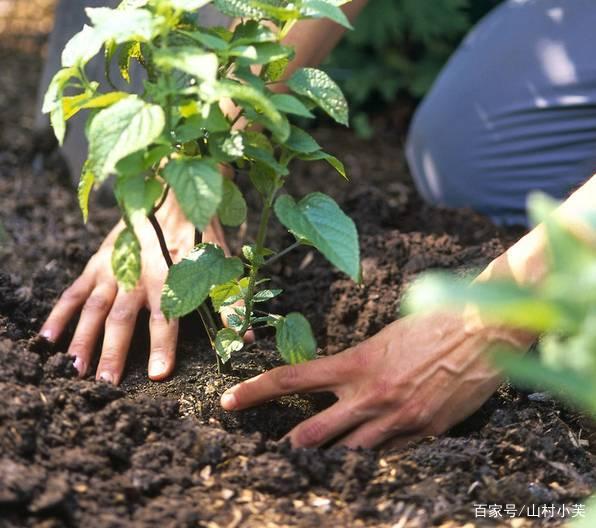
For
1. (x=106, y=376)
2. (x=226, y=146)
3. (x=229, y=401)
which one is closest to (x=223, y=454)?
(x=229, y=401)

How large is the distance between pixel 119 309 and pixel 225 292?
37 centimetres

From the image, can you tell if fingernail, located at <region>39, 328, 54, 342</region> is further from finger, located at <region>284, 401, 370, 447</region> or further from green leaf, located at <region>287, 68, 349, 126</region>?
green leaf, located at <region>287, 68, 349, 126</region>

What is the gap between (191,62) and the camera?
1.33 m

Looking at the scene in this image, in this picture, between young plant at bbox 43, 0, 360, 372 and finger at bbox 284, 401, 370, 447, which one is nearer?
young plant at bbox 43, 0, 360, 372

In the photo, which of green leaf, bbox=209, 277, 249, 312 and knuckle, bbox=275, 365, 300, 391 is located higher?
green leaf, bbox=209, 277, 249, 312

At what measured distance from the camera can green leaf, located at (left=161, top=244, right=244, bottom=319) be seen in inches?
61.7

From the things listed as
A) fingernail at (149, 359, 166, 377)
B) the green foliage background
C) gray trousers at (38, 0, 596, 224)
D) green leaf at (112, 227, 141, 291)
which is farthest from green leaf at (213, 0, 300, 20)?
the green foliage background

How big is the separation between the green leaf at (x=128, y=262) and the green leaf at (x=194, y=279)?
121 mm

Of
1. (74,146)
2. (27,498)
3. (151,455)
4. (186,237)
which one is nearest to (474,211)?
(186,237)

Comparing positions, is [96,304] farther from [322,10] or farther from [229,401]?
[322,10]

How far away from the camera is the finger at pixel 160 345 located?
6.21 ft

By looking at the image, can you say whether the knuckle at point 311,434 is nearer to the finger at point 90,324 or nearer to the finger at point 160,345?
the finger at point 160,345

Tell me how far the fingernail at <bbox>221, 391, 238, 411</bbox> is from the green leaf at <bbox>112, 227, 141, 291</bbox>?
0.36 metres

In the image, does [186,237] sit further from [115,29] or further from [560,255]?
[560,255]
